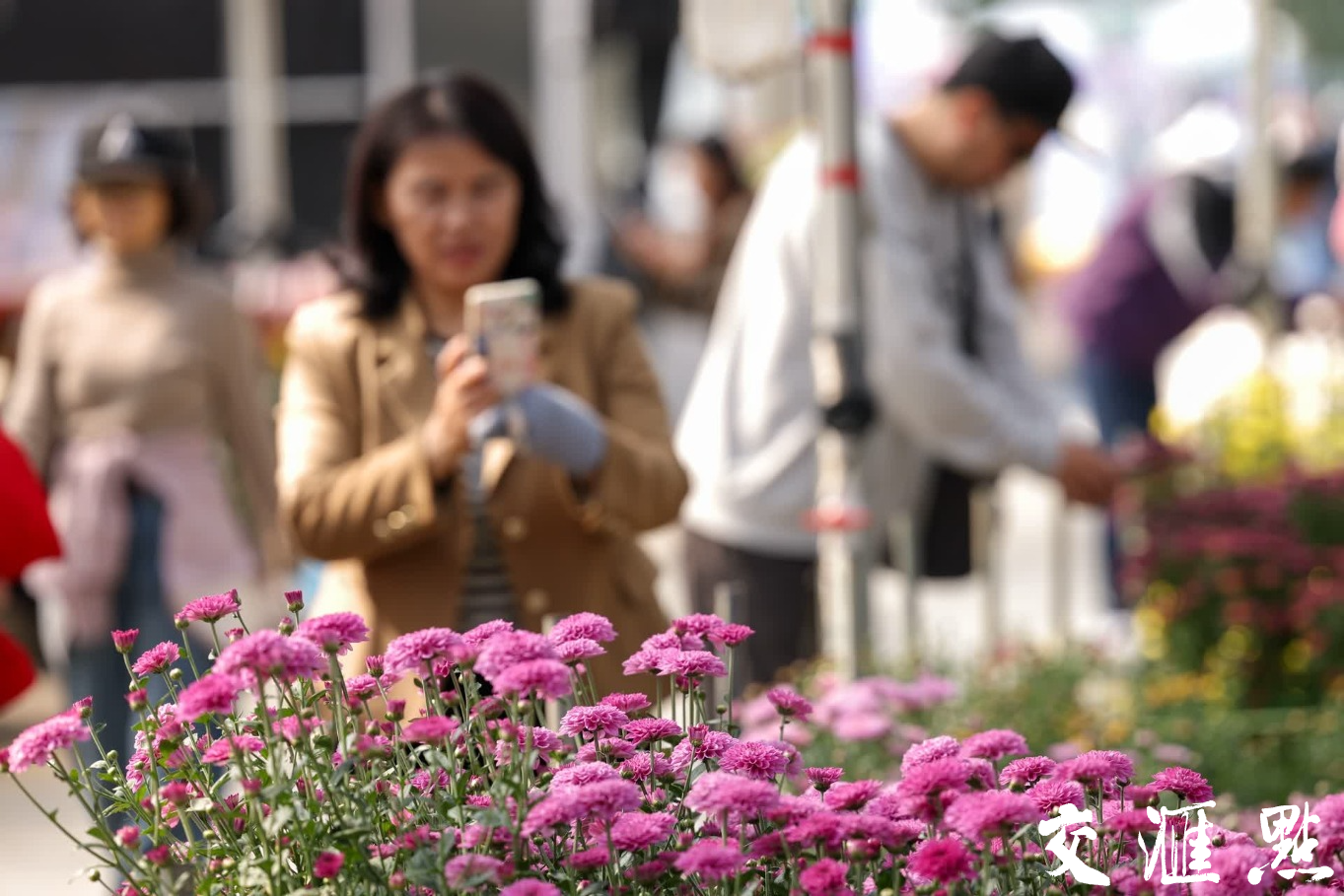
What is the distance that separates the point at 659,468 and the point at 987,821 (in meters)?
1.76

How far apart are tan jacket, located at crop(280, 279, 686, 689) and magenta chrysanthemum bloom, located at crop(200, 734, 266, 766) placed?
50.7 inches

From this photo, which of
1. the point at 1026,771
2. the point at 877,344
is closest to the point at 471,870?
the point at 1026,771

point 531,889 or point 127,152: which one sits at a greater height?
point 127,152

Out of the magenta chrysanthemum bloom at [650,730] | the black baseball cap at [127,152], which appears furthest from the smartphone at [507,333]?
the black baseball cap at [127,152]

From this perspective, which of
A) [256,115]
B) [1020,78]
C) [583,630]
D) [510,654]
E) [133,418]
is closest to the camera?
[510,654]

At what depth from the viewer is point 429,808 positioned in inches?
88.0

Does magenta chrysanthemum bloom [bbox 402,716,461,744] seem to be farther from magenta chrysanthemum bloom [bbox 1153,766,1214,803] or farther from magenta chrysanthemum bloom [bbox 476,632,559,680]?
magenta chrysanthemum bloom [bbox 1153,766,1214,803]

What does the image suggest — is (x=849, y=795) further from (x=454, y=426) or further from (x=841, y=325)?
(x=841, y=325)

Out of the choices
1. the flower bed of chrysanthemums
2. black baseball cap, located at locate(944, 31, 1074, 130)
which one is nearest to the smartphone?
the flower bed of chrysanthemums

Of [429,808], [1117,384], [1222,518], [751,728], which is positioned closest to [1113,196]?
[1117,384]

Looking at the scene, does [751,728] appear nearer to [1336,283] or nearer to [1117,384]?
[1117,384]

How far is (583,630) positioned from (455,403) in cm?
123

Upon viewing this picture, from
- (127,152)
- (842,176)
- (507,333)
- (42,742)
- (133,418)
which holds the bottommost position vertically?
(42,742)

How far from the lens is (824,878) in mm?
1996
